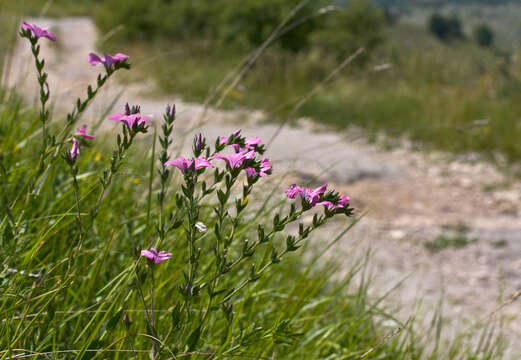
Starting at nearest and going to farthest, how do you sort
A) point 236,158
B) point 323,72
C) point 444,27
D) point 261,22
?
point 236,158 → point 323,72 → point 261,22 → point 444,27

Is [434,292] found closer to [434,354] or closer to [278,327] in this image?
[434,354]

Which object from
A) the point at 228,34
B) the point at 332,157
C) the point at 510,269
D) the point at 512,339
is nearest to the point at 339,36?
the point at 228,34

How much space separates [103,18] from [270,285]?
16982mm

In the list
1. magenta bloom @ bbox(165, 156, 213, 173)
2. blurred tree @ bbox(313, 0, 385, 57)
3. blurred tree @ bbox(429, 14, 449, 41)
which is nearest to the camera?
magenta bloom @ bbox(165, 156, 213, 173)

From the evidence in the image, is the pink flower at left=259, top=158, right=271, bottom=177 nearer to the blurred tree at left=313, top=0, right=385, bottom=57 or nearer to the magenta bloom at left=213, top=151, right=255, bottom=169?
the magenta bloom at left=213, top=151, right=255, bottom=169

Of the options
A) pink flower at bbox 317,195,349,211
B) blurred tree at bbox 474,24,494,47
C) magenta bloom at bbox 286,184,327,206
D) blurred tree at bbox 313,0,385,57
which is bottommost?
blurred tree at bbox 474,24,494,47

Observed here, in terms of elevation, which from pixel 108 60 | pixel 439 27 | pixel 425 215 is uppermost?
pixel 108 60

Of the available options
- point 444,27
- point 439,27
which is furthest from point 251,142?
point 439,27

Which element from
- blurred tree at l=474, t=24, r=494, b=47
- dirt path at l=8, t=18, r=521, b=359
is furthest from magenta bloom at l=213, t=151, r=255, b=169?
blurred tree at l=474, t=24, r=494, b=47

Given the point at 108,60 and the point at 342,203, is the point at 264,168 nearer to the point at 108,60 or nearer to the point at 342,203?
the point at 342,203

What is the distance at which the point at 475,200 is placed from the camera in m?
5.54

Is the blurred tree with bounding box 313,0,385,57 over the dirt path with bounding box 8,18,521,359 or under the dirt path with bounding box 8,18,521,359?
over

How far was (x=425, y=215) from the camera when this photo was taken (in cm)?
506

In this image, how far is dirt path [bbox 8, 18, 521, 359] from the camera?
140 inches
